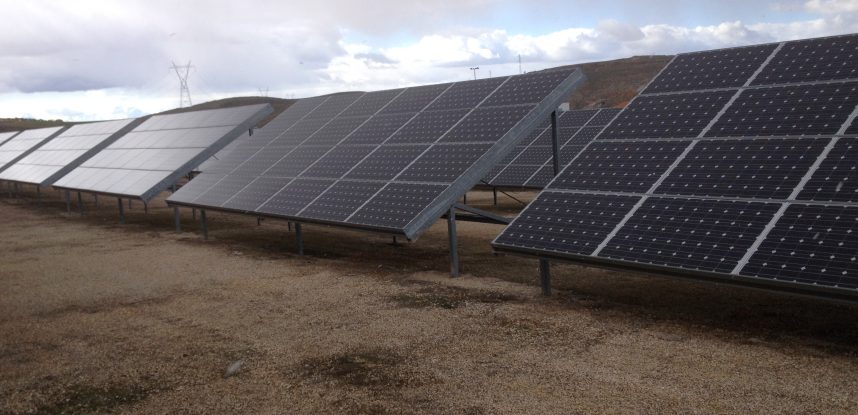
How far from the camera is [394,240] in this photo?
→ 672 inches

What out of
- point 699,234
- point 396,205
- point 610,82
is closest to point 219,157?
point 396,205

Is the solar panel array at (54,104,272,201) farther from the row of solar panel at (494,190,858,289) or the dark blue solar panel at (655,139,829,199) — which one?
the dark blue solar panel at (655,139,829,199)

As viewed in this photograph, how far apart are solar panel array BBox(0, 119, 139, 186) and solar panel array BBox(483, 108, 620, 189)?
735 inches

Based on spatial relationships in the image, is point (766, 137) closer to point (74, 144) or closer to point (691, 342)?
point (691, 342)

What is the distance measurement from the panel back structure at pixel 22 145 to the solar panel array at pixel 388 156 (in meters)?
27.0

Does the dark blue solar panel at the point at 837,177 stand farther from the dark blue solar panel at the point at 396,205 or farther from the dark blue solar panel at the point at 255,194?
the dark blue solar panel at the point at 255,194

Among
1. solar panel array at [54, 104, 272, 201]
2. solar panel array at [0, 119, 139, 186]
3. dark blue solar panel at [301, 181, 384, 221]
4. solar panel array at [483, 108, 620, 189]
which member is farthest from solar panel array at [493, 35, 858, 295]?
solar panel array at [0, 119, 139, 186]

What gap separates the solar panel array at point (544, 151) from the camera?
2330cm

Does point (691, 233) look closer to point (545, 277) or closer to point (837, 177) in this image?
point (837, 177)

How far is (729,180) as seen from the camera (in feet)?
30.2

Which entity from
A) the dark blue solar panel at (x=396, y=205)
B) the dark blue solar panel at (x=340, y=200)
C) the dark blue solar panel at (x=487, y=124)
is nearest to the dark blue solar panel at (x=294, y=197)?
the dark blue solar panel at (x=340, y=200)

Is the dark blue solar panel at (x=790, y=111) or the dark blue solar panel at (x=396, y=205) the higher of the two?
the dark blue solar panel at (x=790, y=111)

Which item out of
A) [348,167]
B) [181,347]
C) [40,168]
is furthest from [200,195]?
[40,168]

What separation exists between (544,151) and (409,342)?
1687 centimetres
